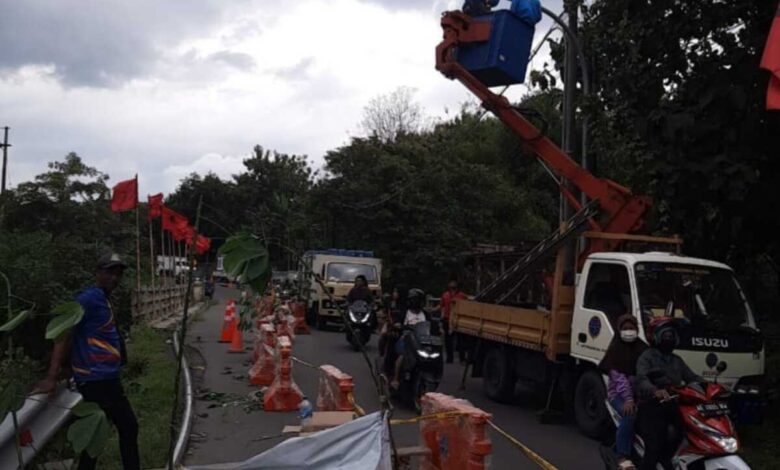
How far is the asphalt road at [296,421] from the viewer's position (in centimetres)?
858

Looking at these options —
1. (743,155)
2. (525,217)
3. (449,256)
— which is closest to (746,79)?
(743,155)

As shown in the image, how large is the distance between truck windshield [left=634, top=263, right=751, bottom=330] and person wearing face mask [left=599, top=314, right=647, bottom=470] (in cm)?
204

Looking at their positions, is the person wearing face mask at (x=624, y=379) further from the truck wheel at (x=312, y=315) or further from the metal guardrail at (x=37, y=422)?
the truck wheel at (x=312, y=315)

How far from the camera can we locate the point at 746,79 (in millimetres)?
9266

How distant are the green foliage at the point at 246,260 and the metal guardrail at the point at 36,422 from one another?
2.47 metres

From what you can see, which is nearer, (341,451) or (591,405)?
(341,451)

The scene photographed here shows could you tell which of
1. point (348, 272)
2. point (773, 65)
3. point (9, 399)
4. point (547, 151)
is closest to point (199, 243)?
point (9, 399)

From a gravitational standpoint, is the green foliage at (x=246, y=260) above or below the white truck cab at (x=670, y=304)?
above

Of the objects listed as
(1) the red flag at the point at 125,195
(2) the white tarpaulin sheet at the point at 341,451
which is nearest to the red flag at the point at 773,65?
(2) the white tarpaulin sheet at the point at 341,451

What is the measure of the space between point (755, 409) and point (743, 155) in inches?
111

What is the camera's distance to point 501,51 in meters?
13.7

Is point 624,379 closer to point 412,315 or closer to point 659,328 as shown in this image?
point 659,328

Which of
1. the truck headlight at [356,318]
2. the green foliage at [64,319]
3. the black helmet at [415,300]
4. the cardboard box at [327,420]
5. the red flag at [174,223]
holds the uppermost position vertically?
the red flag at [174,223]

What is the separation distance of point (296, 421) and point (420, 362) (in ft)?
5.82
